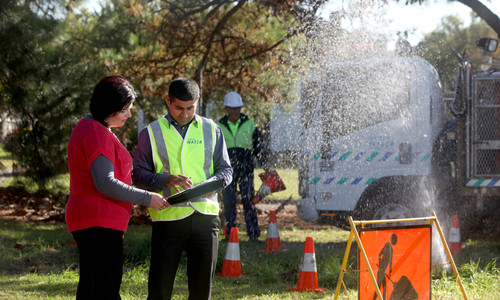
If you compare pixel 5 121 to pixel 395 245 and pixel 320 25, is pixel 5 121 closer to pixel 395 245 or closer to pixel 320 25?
pixel 320 25

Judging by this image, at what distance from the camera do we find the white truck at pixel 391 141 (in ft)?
27.1

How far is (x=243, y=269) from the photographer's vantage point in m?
6.86

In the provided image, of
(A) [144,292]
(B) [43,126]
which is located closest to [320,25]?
(B) [43,126]

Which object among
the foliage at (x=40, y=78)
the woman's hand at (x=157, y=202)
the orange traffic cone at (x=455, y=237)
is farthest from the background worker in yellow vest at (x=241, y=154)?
the woman's hand at (x=157, y=202)

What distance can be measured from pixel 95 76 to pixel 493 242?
22.5 ft

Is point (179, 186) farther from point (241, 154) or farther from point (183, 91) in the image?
point (241, 154)

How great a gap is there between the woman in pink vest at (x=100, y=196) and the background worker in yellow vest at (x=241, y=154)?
5.14 m

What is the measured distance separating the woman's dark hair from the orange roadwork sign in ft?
6.44

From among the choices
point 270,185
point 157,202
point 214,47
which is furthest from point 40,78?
point 157,202

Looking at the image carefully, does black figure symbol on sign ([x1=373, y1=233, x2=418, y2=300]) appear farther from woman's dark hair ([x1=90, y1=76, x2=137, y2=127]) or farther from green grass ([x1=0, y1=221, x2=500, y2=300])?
woman's dark hair ([x1=90, y1=76, x2=137, y2=127])

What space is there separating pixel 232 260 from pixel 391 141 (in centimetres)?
287

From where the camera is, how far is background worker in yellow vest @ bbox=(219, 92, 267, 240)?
8.77 metres

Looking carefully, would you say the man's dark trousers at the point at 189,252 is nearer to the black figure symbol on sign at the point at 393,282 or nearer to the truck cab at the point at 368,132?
the black figure symbol on sign at the point at 393,282

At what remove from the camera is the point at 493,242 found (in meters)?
9.17
